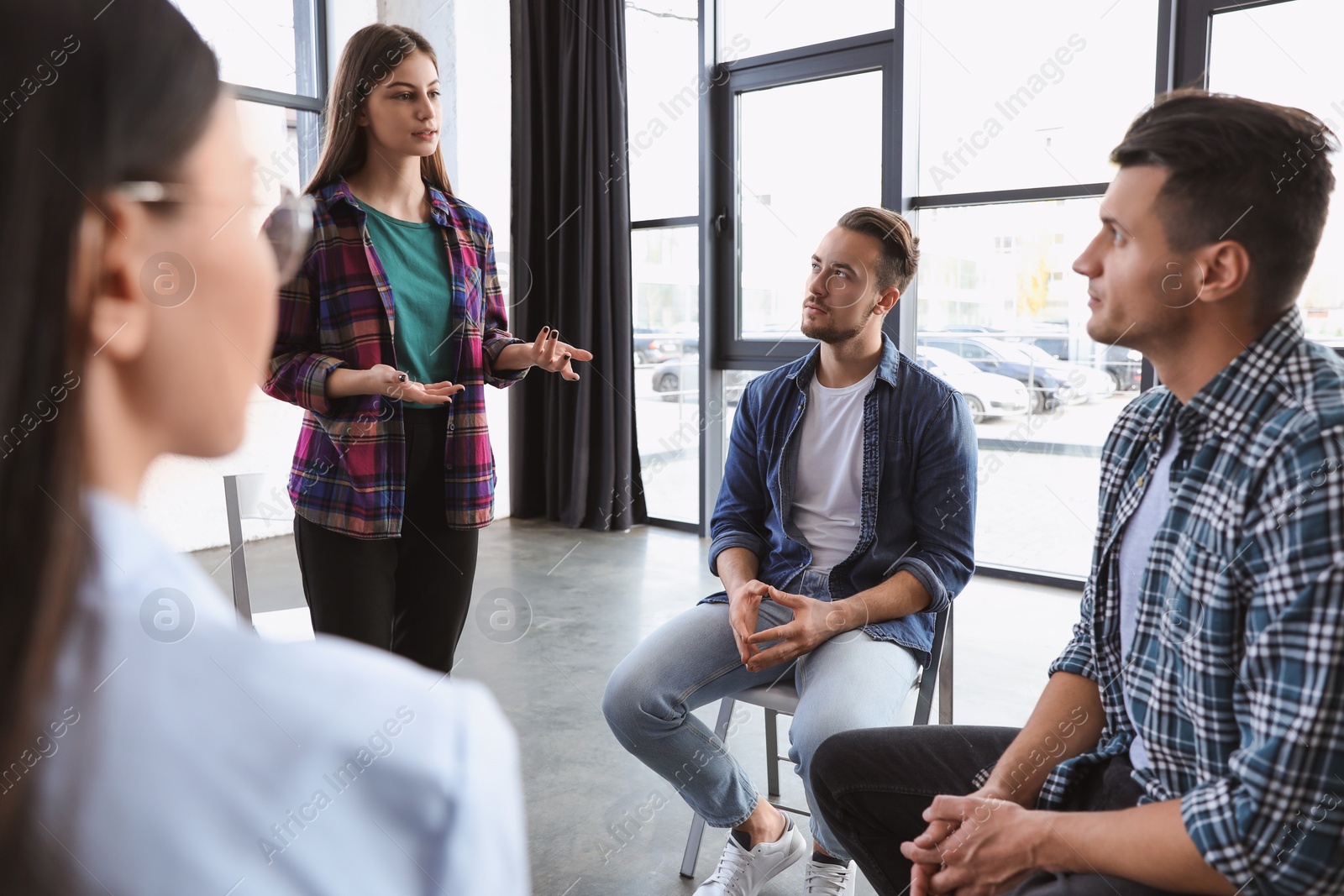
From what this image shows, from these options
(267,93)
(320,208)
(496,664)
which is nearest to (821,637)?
(320,208)

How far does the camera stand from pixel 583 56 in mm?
4617

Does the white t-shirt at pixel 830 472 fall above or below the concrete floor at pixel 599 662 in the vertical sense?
above

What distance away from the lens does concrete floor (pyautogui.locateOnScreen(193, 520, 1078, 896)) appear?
76.5 inches

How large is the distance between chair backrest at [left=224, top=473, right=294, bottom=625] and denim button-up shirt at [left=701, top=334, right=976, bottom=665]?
3.50 feet

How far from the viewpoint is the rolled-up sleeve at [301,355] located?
1516mm

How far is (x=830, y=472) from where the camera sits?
187cm

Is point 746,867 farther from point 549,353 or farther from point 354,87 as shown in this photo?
point 354,87

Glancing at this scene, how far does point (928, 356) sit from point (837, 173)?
3.09ft

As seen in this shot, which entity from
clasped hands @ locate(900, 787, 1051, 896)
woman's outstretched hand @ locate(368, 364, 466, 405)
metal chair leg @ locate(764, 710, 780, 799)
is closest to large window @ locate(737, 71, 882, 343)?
metal chair leg @ locate(764, 710, 780, 799)

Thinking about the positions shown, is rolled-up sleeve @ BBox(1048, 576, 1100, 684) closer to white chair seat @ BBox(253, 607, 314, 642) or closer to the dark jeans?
the dark jeans

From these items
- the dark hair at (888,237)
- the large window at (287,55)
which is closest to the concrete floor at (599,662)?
the dark hair at (888,237)

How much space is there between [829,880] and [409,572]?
94 cm

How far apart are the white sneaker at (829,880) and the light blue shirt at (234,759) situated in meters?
1.47

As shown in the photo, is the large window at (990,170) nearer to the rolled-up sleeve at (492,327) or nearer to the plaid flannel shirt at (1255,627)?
the rolled-up sleeve at (492,327)
